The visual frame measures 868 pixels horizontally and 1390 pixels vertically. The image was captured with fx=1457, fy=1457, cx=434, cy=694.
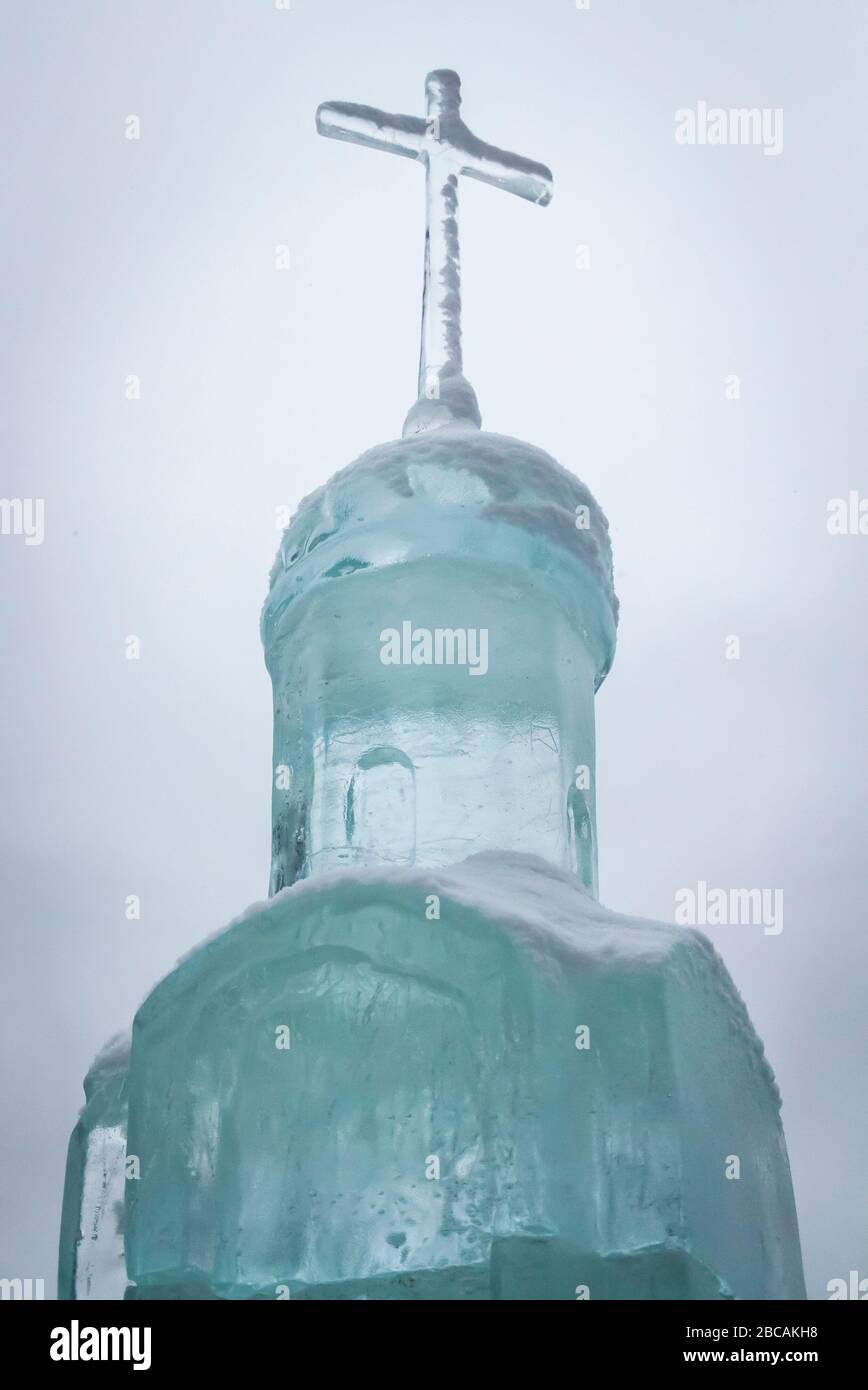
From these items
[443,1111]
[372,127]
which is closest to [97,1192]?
[443,1111]

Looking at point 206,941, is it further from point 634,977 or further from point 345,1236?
point 634,977

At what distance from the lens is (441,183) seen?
6.60 meters

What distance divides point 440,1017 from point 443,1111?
0.26 metres

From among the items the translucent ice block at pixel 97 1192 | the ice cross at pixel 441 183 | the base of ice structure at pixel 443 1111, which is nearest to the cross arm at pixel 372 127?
the ice cross at pixel 441 183

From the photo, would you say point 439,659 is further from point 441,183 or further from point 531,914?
point 441,183

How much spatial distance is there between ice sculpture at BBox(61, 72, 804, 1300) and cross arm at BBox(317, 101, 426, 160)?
2.03m

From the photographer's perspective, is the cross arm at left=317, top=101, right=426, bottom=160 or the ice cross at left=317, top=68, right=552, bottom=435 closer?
the ice cross at left=317, top=68, right=552, bottom=435

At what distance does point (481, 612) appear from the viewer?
5.23 m

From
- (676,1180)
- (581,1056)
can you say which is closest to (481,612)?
(581,1056)

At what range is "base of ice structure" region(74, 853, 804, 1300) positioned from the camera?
13.0 ft
